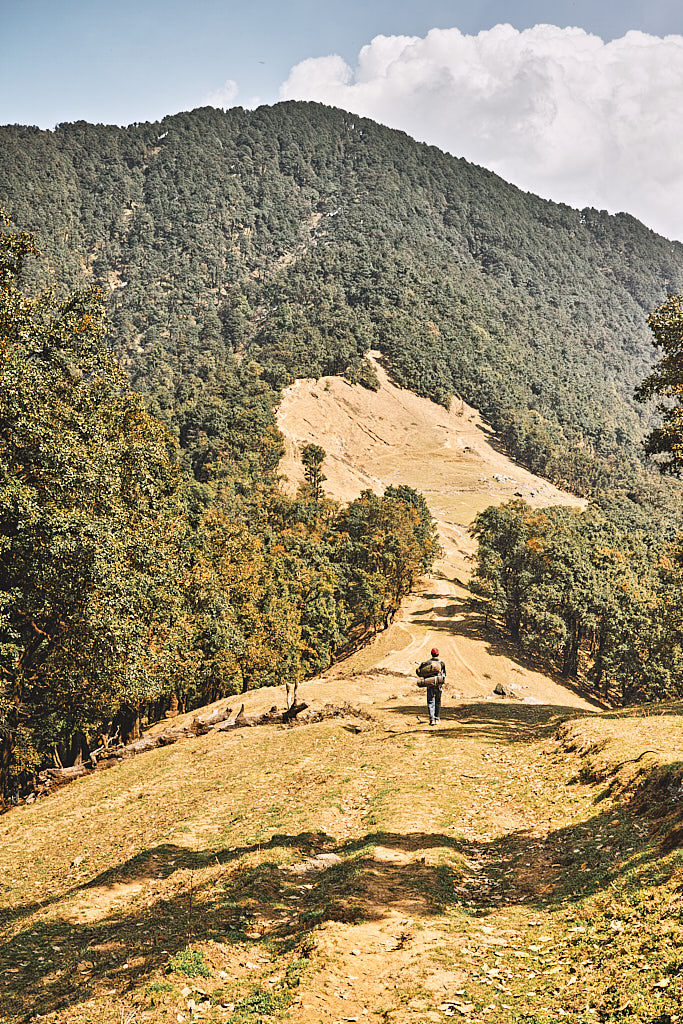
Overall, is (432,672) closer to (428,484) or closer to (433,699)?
(433,699)

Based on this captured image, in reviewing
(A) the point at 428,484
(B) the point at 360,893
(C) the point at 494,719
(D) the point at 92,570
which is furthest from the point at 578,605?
(A) the point at 428,484

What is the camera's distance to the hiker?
23.6 meters

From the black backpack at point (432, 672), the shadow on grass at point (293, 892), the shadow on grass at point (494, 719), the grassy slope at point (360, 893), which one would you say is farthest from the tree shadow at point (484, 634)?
the shadow on grass at point (293, 892)

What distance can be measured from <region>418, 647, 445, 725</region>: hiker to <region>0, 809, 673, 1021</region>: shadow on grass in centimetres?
990

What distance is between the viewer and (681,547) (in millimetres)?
25391

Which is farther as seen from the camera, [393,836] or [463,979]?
[393,836]

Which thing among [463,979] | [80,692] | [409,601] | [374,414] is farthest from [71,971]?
[374,414]

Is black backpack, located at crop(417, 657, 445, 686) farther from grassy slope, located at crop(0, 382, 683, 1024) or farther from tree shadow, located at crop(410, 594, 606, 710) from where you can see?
tree shadow, located at crop(410, 594, 606, 710)

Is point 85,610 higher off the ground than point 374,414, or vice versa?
point 374,414

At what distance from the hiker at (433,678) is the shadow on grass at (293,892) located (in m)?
9.90

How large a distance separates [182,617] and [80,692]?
915 cm

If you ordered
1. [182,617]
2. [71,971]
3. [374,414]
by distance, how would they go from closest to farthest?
[71,971] < [182,617] < [374,414]

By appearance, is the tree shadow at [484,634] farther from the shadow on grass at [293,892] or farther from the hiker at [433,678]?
the shadow on grass at [293,892]

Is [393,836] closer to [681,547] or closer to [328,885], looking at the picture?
A: [328,885]
